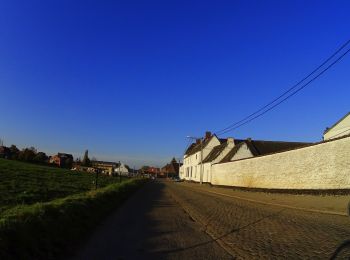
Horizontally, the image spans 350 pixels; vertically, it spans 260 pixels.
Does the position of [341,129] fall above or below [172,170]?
below

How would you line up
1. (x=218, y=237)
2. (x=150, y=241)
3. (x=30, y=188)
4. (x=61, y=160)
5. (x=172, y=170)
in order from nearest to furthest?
1. (x=150, y=241)
2. (x=218, y=237)
3. (x=30, y=188)
4. (x=61, y=160)
5. (x=172, y=170)

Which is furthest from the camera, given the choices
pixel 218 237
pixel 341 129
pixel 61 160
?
pixel 61 160

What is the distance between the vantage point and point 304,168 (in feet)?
86.8

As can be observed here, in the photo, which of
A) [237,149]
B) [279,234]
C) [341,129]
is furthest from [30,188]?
[237,149]

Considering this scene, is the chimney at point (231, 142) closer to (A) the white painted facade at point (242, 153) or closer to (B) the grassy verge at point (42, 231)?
(A) the white painted facade at point (242, 153)

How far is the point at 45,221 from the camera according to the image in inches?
371

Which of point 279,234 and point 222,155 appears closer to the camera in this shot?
point 279,234

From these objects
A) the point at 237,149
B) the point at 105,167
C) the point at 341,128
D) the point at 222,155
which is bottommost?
the point at 237,149

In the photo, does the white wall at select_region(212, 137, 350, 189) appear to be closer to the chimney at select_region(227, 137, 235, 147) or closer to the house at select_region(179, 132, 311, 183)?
the house at select_region(179, 132, 311, 183)

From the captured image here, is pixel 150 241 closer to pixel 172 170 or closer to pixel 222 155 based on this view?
pixel 222 155

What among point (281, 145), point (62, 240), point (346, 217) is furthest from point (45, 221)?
point (281, 145)

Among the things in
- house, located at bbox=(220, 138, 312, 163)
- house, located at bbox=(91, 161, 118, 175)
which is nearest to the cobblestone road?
house, located at bbox=(220, 138, 312, 163)

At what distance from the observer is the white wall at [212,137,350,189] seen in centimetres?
2192

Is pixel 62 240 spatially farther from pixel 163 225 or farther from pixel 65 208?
pixel 163 225
